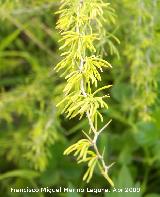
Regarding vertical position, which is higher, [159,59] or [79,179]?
[159,59]

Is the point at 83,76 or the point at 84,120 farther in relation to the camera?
the point at 84,120

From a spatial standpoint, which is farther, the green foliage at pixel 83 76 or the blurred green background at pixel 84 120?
the blurred green background at pixel 84 120

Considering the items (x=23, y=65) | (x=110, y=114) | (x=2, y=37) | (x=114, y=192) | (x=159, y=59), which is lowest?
(x=114, y=192)

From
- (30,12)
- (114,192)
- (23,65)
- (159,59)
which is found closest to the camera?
(114,192)

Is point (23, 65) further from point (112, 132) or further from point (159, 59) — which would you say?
point (159, 59)

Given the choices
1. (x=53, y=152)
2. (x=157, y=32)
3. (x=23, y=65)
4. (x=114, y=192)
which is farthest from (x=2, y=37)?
(x=114, y=192)

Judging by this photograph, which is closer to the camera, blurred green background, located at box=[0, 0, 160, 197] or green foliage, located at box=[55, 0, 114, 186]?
green foliage, located at box=[55, 0, 114, 186]

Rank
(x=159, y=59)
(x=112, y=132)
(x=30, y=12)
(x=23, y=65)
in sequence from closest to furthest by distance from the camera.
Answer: (x=159, y=59) → (x=30, y=12) → (x=112, y=132) → (x=23, y=65)

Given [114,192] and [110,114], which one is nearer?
[114,192]
